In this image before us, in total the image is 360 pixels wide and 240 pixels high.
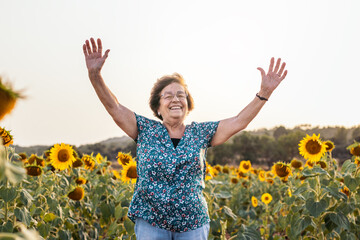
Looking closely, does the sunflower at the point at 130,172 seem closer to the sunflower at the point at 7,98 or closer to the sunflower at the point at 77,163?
the sunflower at the point at 77,163

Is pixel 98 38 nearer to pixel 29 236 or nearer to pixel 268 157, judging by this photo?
pixel 29 236

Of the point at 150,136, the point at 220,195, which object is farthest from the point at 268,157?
the point at 150,136

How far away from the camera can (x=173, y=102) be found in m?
3.42

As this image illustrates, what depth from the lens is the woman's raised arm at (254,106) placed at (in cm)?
334

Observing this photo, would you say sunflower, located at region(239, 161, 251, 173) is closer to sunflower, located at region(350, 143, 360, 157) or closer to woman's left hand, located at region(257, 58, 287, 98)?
sunflower, located at region(350, 143, 360, 157)

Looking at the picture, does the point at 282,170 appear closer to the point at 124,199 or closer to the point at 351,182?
the point at 351,182

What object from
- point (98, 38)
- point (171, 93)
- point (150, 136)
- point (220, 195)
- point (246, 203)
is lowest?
point (246, 203)

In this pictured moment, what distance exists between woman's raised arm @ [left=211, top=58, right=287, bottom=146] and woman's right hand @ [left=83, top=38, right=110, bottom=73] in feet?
4.00

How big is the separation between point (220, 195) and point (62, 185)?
2.21 metres

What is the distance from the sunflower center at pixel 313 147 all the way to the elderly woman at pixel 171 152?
60.7 inches

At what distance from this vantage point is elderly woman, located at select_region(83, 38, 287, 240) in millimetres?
2998

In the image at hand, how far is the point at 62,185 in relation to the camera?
5105 millimetres

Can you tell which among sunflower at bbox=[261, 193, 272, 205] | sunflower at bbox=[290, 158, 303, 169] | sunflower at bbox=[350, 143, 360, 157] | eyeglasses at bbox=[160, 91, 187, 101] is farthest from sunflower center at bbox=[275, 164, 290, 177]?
eyeglasses at bbox=[160, 91, 187, 101]

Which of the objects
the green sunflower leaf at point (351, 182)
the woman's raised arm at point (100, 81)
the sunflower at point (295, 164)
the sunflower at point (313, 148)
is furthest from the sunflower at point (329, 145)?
the woman's raised arm at point (100, 81)
